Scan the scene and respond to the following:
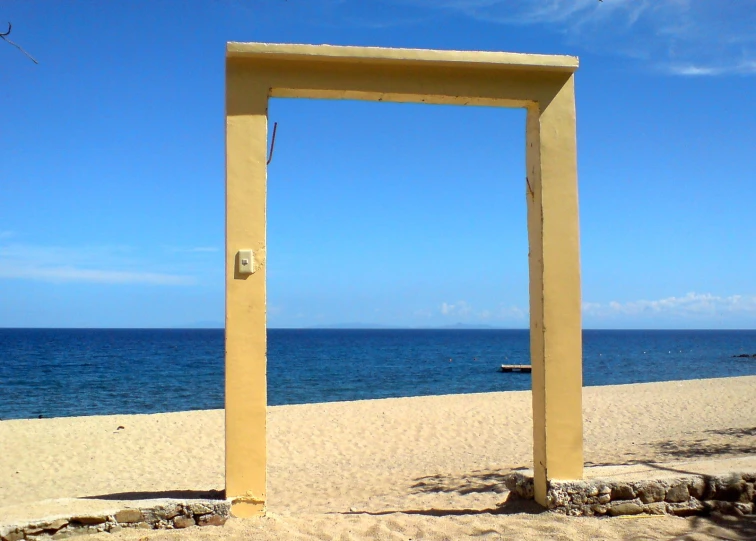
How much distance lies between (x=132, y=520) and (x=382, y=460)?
20.5ft

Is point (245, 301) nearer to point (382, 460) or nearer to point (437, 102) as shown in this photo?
point (437, 102)

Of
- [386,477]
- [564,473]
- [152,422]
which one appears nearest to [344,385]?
[152,422]

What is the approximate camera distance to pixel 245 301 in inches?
166

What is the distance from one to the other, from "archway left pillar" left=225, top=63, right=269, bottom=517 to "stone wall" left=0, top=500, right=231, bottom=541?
157 millimetres

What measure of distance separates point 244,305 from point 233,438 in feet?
2.96

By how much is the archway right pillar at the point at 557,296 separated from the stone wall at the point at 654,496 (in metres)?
0.13

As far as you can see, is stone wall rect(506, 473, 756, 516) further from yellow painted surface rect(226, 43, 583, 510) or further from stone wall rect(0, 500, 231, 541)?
stone wall rect(0, 500, 231, 541)

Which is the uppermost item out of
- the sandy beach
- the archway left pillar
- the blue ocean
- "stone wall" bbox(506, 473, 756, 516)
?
the archway left pillar

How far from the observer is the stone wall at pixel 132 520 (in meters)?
3.74

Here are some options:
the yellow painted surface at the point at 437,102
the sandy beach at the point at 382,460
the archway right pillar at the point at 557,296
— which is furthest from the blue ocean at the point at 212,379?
the archway right pillar at the point at 557,296

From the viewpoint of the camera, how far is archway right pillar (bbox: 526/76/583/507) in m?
4.55

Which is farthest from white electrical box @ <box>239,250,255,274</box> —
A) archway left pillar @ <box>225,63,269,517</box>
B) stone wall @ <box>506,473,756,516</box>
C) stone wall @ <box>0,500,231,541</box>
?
stone wall @ <box>506,473,756,516</box>

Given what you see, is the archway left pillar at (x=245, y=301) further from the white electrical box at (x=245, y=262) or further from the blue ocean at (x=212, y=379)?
the blue ocean at (x=212, y=379)

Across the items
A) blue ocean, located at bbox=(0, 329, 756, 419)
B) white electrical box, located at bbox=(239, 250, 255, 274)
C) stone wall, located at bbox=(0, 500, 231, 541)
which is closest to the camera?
stone wall, located at bbox=(0, 500, 231, 541)
